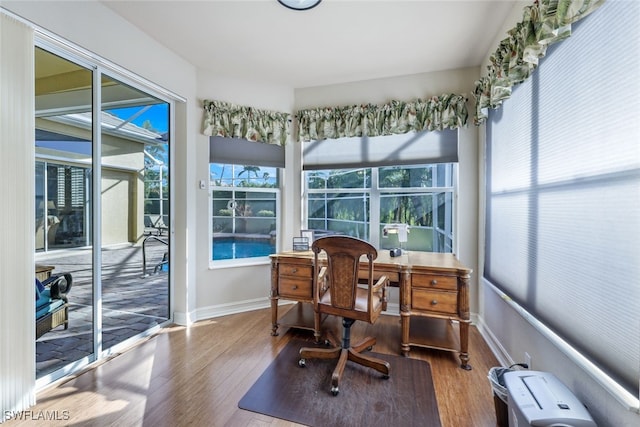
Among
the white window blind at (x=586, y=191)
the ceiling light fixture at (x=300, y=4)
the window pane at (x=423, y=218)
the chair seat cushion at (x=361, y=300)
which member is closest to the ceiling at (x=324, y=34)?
the ceiling light fixture at (x=300, y=4)

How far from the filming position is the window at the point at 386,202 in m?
3.09

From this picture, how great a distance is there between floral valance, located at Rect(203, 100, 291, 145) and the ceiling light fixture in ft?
4.46

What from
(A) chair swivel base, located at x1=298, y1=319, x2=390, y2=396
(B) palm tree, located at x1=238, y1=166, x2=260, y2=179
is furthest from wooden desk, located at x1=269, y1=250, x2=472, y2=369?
(B) palm tree, located at x1=238, y1=166, x2=260, y2=179

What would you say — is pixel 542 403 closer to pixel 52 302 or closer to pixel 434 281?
pixel 434 281

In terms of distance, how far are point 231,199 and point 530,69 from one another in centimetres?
292

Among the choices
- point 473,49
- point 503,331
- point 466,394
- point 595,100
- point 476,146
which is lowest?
point 466,394

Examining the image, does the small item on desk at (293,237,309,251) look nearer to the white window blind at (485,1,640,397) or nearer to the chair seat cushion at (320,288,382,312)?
the chair seat cushion at (320,288,382,312)

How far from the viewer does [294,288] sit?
2.61 metres

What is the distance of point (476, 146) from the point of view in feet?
9.45

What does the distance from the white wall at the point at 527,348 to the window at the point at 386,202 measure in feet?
1.28

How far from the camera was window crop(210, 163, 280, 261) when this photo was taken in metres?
3.21

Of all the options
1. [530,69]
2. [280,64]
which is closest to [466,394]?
[530,69]

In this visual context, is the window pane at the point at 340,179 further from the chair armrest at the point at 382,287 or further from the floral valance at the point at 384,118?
the chair armrest at the point at 382,287

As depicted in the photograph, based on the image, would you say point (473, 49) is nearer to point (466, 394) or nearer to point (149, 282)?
point (466, 394)
